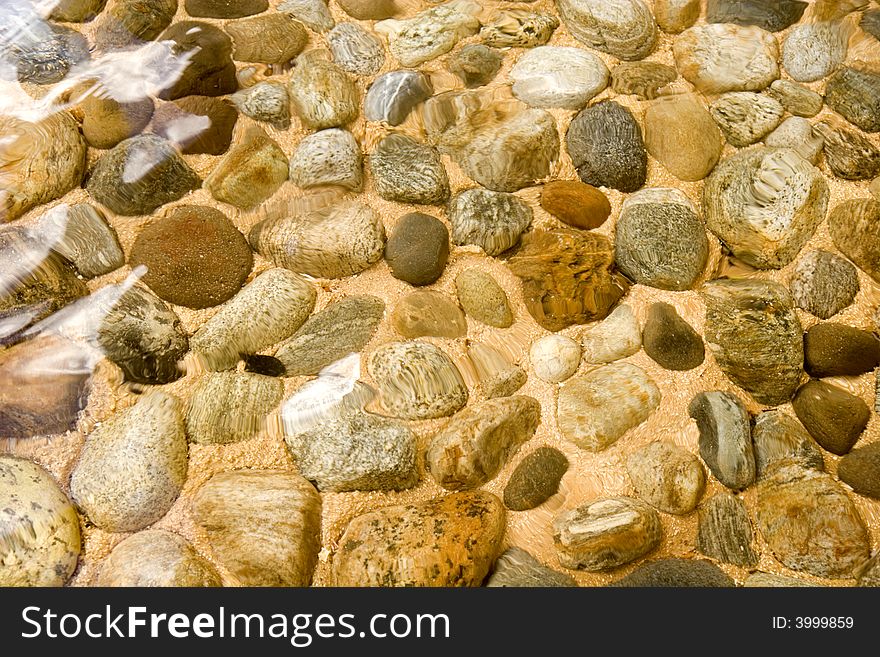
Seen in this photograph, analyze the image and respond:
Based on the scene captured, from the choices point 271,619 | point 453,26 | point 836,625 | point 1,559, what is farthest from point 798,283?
point 1,559

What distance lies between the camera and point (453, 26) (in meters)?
1.69

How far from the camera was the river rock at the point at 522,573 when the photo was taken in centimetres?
127

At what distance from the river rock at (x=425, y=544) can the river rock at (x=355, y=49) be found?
1.06 metres

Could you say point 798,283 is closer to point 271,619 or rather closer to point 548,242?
point 548,242

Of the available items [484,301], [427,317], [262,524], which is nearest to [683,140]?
[484,301]

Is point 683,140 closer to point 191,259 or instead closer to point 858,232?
point 858,232

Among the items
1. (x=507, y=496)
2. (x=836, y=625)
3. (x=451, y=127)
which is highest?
(x=451, y=127)

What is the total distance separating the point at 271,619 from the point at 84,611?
0.33m

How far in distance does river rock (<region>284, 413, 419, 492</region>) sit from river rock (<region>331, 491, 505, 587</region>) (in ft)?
0.21

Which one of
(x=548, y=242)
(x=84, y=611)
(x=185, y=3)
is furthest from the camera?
(x=185, y=3)

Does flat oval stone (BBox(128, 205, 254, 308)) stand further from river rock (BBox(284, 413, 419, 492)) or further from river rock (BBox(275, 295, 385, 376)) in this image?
river rock (BBox(284, 413, 419, 492))

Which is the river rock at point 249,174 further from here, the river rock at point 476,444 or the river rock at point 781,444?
the river rock at point 781,444

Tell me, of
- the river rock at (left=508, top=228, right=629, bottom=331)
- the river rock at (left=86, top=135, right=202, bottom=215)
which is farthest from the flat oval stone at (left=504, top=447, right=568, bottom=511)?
the river rock at (left=86, top=135, right=202, bottom=215)

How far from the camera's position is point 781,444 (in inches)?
55.9
